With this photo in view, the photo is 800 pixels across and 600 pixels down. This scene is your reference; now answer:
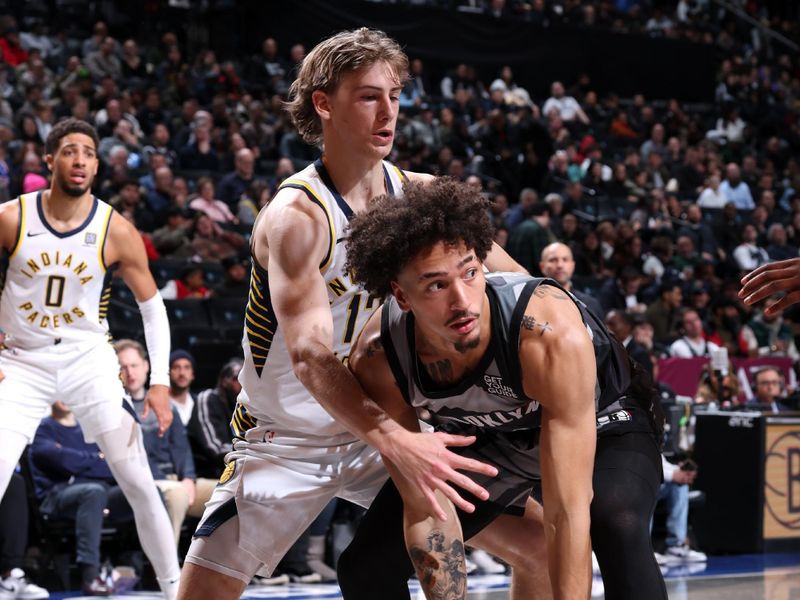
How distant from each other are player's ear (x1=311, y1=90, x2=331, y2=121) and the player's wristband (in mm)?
2237

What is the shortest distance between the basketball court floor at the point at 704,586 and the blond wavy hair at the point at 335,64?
3.15 metres

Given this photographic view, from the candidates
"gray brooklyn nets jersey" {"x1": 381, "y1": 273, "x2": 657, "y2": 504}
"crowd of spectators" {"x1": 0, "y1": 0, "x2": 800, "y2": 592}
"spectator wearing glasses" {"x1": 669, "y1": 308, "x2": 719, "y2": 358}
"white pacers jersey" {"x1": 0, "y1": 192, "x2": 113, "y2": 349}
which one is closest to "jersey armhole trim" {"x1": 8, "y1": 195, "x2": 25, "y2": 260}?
"white pacers jersey" {"x1": 0, "y1": 192, "x2": 113, "y2": 349}

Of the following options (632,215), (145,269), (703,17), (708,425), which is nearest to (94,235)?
(145,269)

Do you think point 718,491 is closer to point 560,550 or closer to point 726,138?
point 560,550

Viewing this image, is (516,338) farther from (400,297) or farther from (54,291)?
(54,291)

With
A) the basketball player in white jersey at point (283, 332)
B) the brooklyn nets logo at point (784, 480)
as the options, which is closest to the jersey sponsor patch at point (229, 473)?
the basketball player in white jersey at point (283, 332)

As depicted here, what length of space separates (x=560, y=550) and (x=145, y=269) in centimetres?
325

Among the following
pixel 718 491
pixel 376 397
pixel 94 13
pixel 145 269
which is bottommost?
pixel 718 491

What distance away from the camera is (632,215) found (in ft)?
50.1

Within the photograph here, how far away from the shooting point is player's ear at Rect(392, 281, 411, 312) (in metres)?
3.12

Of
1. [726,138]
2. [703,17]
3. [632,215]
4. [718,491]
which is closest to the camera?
[718,491]

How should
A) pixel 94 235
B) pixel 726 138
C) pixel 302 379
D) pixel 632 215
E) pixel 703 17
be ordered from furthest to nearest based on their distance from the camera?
pixel 703 17, pixel 726 138, pixel 632 215, pixel 94 235, pixel 302 379

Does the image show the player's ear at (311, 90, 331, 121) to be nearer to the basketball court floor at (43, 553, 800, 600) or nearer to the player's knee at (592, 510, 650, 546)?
the player's knee at (592, 510, 650, 546)

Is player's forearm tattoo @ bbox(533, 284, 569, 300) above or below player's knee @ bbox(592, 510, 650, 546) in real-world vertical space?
above
